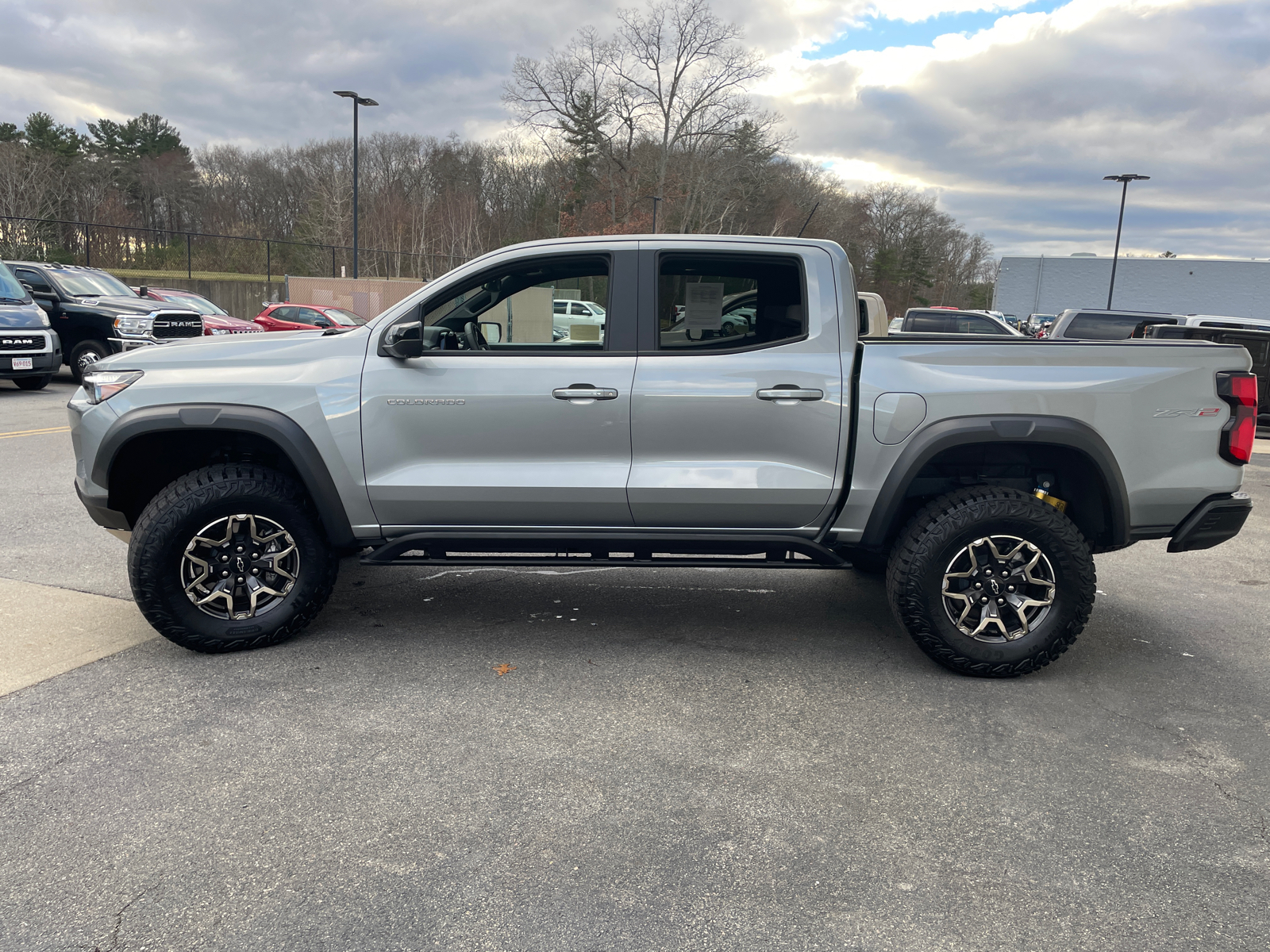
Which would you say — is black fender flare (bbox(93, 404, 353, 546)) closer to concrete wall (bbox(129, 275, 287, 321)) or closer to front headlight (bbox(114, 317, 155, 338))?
front headlight (bbox(114, 317, 155, 338))

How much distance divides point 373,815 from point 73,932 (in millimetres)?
825

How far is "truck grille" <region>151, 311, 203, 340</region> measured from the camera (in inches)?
623

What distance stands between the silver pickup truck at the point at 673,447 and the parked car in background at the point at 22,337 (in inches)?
452

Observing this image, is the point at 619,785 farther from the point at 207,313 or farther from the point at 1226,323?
the point at 207,313

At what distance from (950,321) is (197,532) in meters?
18.9

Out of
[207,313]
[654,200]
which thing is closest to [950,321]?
[207,313]

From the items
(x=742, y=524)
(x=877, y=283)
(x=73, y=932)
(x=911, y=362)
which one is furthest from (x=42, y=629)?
(x=877, y=283)

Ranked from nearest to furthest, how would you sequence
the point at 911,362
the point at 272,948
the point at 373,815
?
the point at 272,948 → the point at 373,815 → the point at 911,362

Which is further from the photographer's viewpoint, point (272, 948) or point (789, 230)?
point (789, 230)

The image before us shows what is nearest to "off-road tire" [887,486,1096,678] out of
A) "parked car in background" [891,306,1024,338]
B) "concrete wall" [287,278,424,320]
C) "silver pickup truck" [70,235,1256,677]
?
"silver pickup truck" [70,235,1256,677]

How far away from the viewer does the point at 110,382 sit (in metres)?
4.06

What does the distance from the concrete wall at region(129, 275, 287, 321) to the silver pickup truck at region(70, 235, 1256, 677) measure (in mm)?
36585

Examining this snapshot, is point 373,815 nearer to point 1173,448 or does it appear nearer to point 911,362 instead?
point 911,362

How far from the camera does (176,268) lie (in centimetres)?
3681
